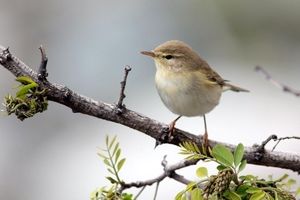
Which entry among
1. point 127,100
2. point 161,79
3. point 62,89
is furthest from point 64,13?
point 62,89

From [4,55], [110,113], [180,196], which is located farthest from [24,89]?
[180,196]

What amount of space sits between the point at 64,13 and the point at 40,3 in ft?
1.34

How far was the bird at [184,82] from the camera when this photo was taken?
317 cm

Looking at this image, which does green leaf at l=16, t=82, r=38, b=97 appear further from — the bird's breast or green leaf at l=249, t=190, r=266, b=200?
the bird's breast

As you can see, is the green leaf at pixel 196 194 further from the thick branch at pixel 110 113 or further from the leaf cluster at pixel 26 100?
the leaf cluster at pixel 26 100

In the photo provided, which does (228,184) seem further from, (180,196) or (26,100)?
(26,100)

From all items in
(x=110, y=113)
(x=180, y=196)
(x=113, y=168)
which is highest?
(x=110, y=113)

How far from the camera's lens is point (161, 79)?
3.35 metres

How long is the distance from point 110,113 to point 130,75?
4.88m

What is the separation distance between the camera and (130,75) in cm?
689

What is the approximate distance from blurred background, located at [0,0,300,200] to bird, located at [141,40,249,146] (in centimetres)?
154

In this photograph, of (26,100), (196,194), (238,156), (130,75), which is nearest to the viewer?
(196,194)

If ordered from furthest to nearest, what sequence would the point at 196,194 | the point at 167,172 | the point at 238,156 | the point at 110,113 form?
the point at 167,172, the point at 110,113, the point at 238,156, the point at 196,194

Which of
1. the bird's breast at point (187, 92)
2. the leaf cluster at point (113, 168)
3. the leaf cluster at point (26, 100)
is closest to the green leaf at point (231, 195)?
the leaf cluster at point (113, 168)
